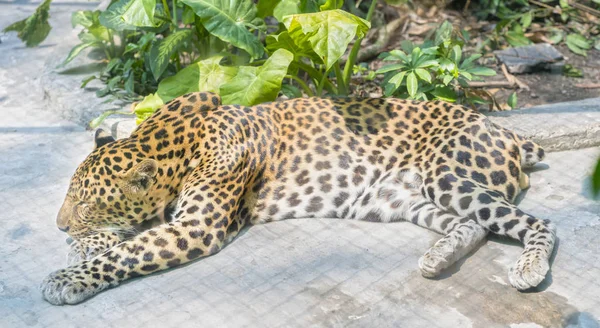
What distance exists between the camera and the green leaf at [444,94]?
745 centimetres

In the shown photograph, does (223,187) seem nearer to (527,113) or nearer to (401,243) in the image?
(401,243)

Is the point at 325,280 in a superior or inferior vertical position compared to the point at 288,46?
inferior

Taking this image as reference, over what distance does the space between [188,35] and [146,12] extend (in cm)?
94

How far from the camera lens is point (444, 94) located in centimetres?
747

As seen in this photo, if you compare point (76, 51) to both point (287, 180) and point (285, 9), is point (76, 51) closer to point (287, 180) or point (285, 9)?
point (285, 9)

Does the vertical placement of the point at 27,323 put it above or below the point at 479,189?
below

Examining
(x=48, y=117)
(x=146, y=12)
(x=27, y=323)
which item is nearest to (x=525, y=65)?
(x=146, y=12)

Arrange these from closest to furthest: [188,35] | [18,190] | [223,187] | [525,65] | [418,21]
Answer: [223,187]
[18,190]
[188,35]
[525,65]
[418,21]

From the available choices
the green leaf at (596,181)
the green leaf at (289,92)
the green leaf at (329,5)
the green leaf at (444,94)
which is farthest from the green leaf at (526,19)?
the green leaf at (596,181)

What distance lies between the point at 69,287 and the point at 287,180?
1955mm

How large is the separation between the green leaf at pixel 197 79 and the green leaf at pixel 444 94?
2.00 m

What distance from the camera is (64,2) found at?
12891 mm

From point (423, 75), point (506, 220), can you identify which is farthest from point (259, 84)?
point (506, 220)

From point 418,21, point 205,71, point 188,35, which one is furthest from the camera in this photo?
point 418,21
